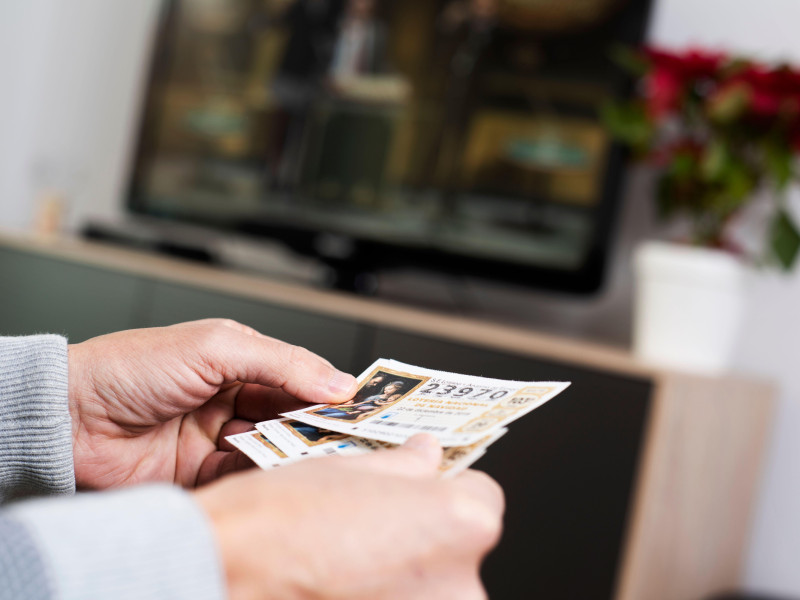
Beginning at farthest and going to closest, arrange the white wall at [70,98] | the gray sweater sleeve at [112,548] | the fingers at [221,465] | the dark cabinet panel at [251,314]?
the white wall at [70,98] → the dark cabinet panel at [251,314] → the fingers at [221,465] → the gray sweater sleeve at [112,548]

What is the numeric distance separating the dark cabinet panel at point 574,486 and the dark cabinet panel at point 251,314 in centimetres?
18

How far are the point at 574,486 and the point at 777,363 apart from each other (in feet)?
2.35

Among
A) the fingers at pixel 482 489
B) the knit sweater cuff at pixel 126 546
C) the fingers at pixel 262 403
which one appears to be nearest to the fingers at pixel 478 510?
the fingers at pixel 482 489

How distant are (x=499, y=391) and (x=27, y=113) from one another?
2.54 m

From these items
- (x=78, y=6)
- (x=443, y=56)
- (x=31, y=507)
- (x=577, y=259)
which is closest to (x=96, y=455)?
(x=31, y=507)

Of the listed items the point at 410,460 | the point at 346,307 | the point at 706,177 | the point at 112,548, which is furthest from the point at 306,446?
the point at 706,177

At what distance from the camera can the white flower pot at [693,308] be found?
1.30 m

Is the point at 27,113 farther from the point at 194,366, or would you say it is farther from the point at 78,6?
the point at 194,366

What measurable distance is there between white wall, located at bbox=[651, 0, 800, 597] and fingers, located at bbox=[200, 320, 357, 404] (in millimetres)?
1152

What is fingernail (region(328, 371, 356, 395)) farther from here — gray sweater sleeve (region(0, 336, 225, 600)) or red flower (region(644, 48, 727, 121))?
red flower (region(644, 48, 727, 121))

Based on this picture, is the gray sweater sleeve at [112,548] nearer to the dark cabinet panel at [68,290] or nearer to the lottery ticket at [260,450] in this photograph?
the lottery ticket at [260,450]

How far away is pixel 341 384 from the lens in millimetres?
695

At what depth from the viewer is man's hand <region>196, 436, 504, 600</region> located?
16.7 inches

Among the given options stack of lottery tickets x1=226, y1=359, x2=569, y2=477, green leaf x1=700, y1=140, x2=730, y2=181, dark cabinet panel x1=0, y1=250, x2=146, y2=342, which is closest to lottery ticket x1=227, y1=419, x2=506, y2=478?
stack of lottery tickets x1=226, y1=359, x2=569, y2=477
